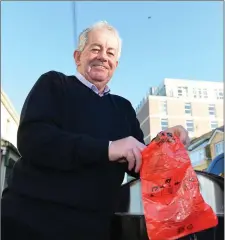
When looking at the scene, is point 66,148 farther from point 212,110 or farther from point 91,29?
point 212,110

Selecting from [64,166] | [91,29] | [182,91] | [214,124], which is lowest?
[64,166]

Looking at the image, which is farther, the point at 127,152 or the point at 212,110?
the point at 212,110

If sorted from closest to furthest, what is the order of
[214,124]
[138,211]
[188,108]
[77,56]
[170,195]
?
[170,195]
[77,56]
[138,211]
[214,124]
[188,108]

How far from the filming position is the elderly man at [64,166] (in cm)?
84

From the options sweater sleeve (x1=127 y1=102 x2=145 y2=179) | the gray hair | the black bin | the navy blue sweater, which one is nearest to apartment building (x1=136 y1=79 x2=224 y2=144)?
the black bin

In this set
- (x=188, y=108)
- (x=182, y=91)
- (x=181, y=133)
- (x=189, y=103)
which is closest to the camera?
(x=181, y=133)

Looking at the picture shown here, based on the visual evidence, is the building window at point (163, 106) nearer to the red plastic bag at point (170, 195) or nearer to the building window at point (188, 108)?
the building window at point (188, 108)

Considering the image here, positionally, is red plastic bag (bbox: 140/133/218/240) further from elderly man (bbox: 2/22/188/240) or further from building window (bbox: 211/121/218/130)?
building window (bbox: 211/121/218/130)

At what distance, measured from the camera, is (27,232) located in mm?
898

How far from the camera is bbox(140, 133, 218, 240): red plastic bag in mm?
771

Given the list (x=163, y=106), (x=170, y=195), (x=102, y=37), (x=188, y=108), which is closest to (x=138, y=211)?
(x=170, y=195)

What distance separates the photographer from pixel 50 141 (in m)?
0.85

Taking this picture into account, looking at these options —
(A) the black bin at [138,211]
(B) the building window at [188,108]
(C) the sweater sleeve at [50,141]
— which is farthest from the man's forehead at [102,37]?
(B) the building window at [188,108]

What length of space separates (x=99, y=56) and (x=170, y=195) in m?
0.56
